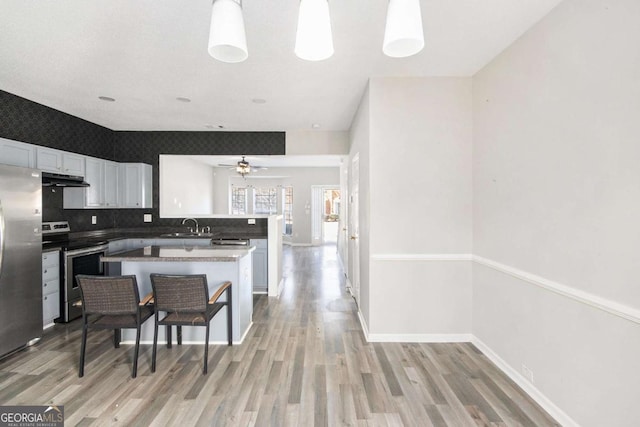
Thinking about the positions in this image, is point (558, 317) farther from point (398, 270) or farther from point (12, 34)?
point (12, 34)

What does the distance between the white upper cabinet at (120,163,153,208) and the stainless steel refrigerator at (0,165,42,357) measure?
1923 millimetres

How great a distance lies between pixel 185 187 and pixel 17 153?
4.06 m

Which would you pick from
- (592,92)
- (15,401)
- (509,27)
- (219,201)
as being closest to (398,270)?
(592,92)

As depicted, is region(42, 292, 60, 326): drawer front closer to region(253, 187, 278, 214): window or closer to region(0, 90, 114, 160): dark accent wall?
region(0, 90, 114, 160): dark accent wall

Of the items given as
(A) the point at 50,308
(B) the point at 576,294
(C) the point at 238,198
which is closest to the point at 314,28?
(B) the point at 576,294

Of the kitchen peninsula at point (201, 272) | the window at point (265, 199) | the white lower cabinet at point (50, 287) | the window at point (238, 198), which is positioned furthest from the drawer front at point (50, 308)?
the window at point (265, 199)

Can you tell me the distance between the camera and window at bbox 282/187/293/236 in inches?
380

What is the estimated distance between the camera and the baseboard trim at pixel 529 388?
1835 millimetres

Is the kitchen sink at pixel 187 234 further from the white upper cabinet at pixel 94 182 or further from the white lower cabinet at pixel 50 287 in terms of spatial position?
the white lower cabinet at pixel 50 287

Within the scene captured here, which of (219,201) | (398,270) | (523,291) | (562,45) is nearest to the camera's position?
(562,45)

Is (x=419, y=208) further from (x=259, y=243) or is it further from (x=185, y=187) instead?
(x=185, y=187)

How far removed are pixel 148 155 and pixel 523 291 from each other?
5559 mm

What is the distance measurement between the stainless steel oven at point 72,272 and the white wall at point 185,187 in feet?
4.97

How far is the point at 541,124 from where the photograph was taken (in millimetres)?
2043
